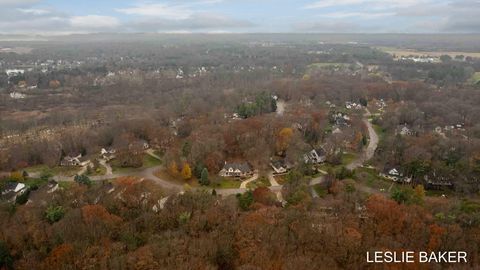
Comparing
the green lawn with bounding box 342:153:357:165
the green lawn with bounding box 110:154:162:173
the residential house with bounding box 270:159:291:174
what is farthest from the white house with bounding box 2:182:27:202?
the green lawn with bounding box 342:153:357:165

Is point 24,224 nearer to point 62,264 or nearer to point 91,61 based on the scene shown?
point 62,264

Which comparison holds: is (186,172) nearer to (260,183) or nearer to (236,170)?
(236,170)

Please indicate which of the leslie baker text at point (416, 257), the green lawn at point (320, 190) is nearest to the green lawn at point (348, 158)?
the green lawn at point (320, 190)

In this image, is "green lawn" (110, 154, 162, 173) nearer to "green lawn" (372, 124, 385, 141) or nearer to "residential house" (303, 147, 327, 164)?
"residential house" (303, 147, 327, 164)

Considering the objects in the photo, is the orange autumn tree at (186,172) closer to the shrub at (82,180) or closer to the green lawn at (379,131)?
the shrub at (82,180)

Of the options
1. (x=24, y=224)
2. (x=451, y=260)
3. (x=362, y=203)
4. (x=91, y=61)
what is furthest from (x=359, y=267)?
(x=91, y=61)

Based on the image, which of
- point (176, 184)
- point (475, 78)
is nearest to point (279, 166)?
point (176, 184)
